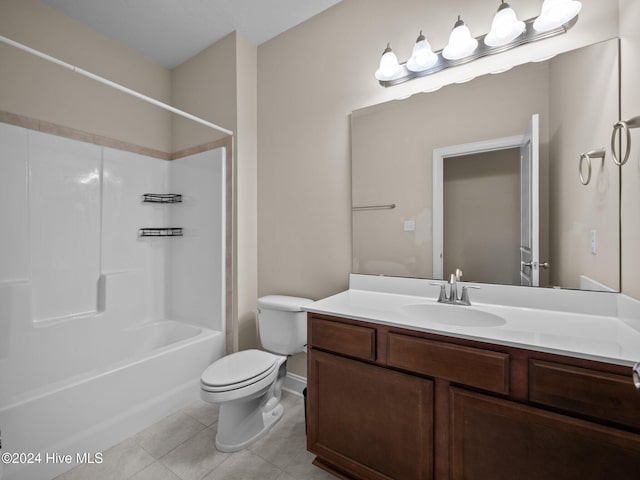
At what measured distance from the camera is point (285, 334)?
1.96 metres

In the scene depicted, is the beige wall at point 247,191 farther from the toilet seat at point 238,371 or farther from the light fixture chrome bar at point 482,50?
the light fixture chrome bar at point 482,50

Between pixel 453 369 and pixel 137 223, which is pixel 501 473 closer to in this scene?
pixel 453 369

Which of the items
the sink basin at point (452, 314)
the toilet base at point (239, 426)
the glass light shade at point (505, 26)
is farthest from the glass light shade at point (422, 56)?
the toilet base at point (239, 426)

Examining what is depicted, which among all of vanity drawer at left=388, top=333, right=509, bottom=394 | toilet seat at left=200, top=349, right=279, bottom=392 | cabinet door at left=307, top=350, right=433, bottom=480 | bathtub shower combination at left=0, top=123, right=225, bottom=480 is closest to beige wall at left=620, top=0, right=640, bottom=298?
vanity drawer at left=388, top=333, right=509, bottom=394

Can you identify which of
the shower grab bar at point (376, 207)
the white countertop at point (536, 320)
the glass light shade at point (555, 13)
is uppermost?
the glass light shade at point (555, 13)

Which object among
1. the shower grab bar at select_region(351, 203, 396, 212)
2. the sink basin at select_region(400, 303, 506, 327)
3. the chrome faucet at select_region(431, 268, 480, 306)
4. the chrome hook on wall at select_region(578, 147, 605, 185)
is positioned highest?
the chrome hook on wall at select_region(578, 147, 605, 185)

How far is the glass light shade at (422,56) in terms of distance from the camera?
5.16ft

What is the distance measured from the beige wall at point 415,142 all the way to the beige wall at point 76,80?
6.28 ft

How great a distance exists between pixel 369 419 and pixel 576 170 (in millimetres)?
1401

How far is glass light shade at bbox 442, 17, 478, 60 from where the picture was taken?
145cm

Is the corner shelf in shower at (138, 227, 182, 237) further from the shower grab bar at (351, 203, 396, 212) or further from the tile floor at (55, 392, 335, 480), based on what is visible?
the shower grab bar at (351, 203, 396, 212)

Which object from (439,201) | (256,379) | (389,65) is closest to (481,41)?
(389,65)

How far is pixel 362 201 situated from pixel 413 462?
131 centimetres

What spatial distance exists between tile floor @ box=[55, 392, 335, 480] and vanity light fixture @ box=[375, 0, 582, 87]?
2.13 metres
